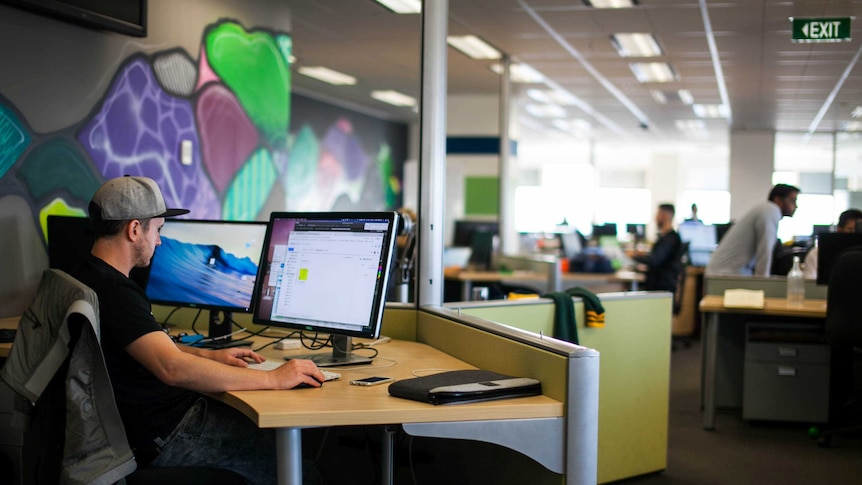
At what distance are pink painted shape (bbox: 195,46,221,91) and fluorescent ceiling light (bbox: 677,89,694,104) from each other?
7.81m

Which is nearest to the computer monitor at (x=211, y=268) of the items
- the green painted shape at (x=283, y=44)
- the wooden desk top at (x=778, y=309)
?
the wooden desk top at (x=778, y=309)

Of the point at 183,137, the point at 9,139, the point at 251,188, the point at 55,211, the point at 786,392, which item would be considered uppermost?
the point at 183,137

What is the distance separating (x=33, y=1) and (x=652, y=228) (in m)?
20.5

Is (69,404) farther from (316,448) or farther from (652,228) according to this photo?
(652,228)

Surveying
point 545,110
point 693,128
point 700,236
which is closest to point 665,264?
point 700,236

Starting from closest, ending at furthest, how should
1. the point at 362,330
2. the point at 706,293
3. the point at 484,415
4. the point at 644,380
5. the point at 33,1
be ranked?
the point at 484,415, the point at 362,330, the point at 33,1, the point at 644,380, the point at 706,293

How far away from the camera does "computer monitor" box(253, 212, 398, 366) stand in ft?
8.23

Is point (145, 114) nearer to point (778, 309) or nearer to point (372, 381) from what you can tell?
point (372, 381)

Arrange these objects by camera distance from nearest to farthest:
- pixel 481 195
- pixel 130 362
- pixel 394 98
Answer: pixel 130 362 → pixel 481 195 → pixel 394 98

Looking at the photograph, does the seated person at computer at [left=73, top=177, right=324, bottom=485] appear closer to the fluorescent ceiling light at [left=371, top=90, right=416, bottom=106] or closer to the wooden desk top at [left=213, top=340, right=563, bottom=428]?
the wooden desk top at [left=213, top=340, right=563, bottom=428]

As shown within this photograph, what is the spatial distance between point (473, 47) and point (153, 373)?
7295 mm

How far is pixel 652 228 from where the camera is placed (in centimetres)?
2261

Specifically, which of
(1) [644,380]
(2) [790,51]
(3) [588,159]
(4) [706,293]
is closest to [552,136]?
(3) [588,159]

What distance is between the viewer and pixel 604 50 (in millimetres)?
8914
